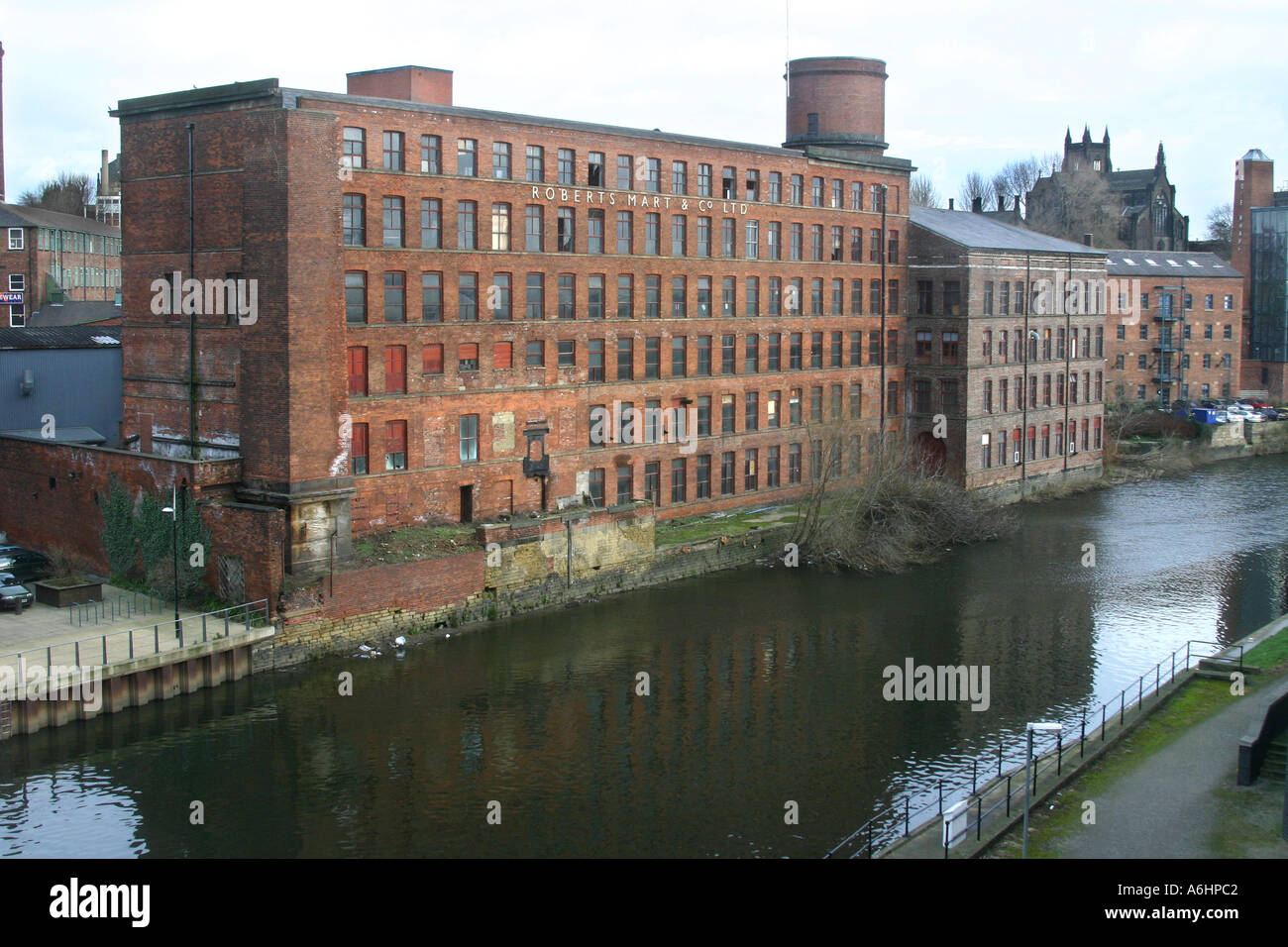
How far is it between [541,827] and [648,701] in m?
7.47

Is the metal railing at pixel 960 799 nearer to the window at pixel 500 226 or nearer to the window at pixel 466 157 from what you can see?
the window at pixel 500 226

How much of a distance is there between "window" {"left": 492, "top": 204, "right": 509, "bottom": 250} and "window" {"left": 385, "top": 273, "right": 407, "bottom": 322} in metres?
3.65

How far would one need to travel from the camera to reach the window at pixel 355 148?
35.3 metres

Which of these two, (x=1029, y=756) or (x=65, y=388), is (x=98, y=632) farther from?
(x=1029, y=756)

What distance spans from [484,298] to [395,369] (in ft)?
12.9

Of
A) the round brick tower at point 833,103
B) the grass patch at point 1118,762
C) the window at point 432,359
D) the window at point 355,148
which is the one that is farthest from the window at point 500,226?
the grass patch at point 1118,762

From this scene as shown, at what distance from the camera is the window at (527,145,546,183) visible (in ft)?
132

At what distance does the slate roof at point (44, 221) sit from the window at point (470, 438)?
147ft

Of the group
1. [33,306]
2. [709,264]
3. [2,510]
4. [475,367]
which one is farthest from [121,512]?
[33,306]

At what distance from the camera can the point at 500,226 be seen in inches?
1560

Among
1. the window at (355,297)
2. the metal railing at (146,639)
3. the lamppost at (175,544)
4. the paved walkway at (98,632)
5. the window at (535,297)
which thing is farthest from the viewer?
the window at (535,297)

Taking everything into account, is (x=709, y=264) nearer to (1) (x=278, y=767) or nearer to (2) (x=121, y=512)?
(2) (x=121, y=512)

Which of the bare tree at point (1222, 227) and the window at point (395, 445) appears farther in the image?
the bare tree at point (1222, 227)

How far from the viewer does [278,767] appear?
24.8 metres
